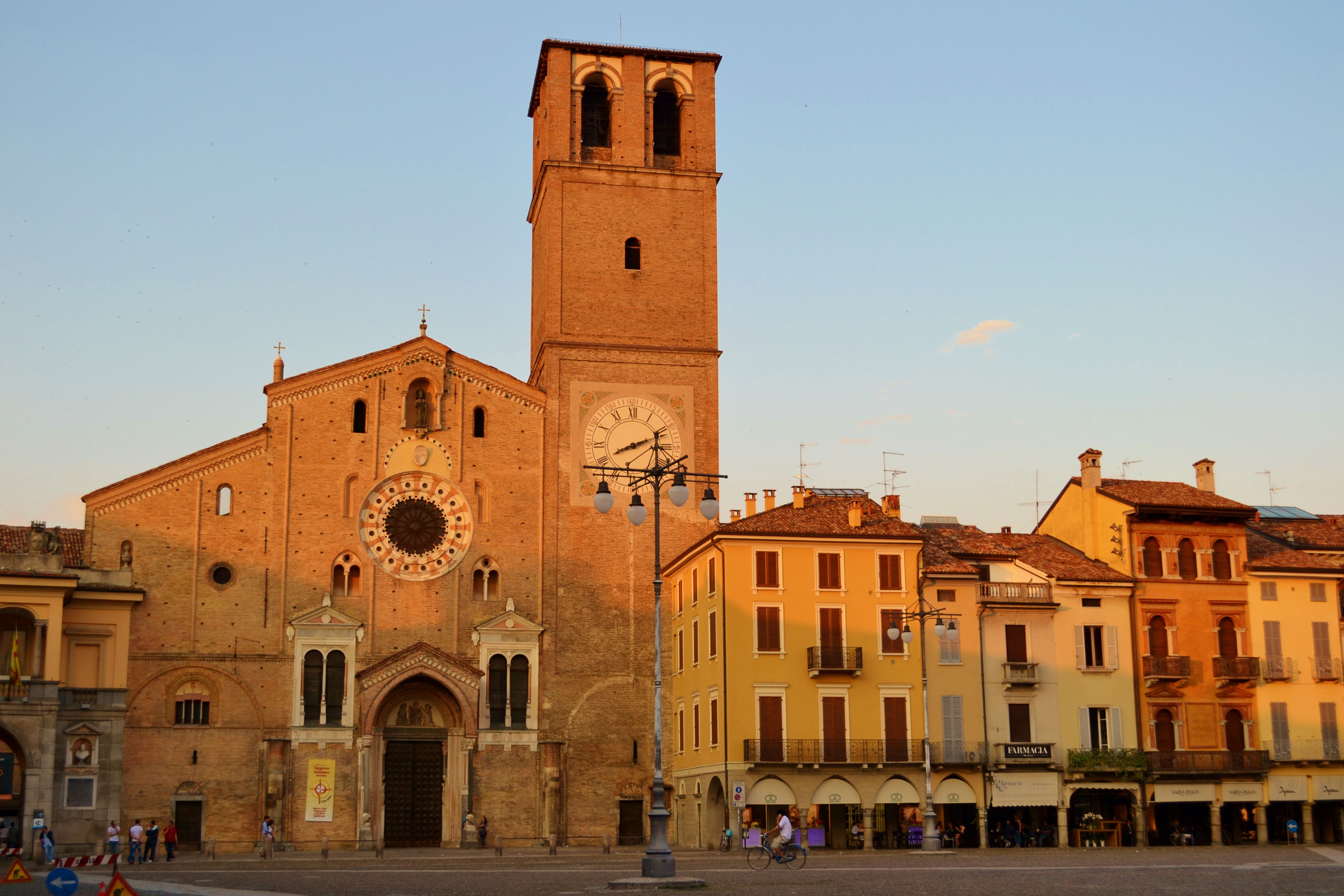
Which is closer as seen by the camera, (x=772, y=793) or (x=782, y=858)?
(x=782, y=858)

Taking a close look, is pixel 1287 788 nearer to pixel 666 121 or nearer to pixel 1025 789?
pixel 1025 789

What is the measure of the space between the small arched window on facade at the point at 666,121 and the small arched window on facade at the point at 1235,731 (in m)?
25.9

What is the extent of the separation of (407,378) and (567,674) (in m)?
10.8

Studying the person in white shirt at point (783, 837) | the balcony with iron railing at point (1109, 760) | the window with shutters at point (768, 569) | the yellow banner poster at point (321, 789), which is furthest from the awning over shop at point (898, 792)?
the yellow banner poster at point (321, 789)

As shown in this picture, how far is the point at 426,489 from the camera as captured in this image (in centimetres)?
4719

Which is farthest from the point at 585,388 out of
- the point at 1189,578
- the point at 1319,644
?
the point at 1319,644

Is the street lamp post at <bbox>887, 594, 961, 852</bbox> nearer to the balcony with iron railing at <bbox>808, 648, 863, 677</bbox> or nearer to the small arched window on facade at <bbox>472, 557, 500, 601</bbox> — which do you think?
the balcony with iron railing at <bbox>808, 648, 863, 677</bbox>

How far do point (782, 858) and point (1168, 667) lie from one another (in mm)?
19089

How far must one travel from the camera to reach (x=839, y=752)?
4216 centimetres

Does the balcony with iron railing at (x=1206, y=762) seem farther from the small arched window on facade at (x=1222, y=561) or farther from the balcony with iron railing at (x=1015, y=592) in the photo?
the balcony with iron railing at (x=1015, y=592)

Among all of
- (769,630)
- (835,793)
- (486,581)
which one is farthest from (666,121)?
(835,793)

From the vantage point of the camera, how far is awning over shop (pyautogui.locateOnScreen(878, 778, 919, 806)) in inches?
1666

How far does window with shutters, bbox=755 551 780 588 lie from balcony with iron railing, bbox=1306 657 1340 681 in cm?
1748

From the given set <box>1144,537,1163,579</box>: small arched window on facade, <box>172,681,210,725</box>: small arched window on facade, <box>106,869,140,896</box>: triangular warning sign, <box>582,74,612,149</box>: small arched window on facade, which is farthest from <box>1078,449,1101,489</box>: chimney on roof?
<box>106,869,140,896</box>: triangular warning sign
